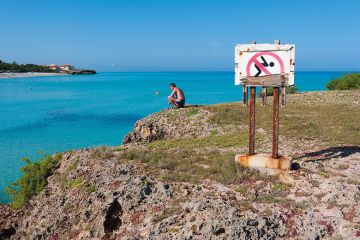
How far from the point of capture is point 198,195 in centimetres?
951

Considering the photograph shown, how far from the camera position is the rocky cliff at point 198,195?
27.0ft

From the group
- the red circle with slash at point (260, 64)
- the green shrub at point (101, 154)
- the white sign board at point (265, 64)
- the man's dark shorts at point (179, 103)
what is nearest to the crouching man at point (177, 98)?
the man's dark shorts at point (179, 103)

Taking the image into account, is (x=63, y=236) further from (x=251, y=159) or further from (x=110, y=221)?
(x=251, y=159)

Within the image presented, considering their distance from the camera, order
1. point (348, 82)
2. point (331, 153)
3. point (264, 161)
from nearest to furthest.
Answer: point (264, 161)
point (331, 153)
point (348, 82)

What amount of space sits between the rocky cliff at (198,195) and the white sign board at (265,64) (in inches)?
108

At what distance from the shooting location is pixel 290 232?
7984 mm

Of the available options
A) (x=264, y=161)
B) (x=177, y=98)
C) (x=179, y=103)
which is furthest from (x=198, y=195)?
(x=177, y=98)

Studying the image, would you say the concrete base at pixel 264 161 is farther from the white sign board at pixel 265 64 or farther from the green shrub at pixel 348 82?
the green shrub at pixel 348 82

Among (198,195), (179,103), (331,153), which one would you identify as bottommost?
(198,195)

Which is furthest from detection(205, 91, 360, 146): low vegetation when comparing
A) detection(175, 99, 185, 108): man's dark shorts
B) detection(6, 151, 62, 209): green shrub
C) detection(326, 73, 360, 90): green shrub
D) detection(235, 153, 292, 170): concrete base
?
detection(326, 73, 360, 90): green shrub

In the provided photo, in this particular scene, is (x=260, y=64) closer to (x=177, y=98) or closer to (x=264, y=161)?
(x=264, y=161)

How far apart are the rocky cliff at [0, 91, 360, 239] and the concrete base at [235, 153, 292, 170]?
0.30 metres

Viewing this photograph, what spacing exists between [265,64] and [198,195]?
4442mm

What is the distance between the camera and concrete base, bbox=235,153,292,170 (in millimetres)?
11047
